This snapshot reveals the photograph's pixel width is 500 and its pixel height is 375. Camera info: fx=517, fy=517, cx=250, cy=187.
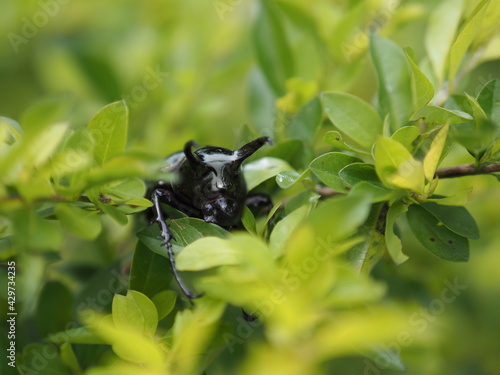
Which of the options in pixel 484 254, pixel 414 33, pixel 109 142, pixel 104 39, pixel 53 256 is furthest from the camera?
pixel 414 33

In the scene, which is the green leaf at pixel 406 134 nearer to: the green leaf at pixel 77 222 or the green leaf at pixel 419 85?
the green leaf at pixel 419 85

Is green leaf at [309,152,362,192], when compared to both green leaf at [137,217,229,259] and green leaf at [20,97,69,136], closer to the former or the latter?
green leaf at [137,217,229,259]

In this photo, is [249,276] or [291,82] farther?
[291,82]

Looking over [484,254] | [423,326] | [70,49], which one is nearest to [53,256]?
[423,326]

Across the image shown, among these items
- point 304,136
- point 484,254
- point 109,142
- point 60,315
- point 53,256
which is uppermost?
point 109,142

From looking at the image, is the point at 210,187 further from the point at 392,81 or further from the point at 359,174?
the point at 392,81

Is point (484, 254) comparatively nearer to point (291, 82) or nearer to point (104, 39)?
point (291, 82)

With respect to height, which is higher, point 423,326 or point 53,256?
point 53,256

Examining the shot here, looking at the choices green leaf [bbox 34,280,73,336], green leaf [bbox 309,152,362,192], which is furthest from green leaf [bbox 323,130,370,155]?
green leaf [bbox 34,280,73,336]
